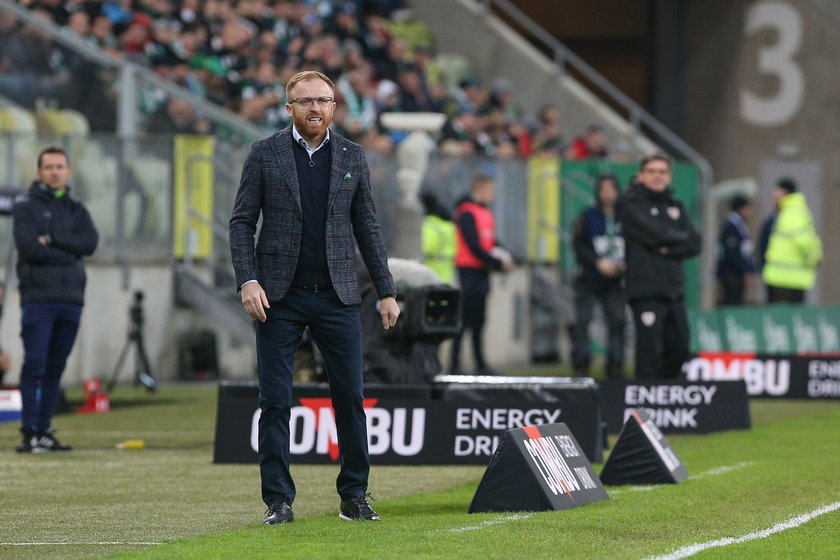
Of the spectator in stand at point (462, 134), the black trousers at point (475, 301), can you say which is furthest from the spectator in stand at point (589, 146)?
the black trousers at point (475, 301)

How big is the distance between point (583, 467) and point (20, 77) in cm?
1400

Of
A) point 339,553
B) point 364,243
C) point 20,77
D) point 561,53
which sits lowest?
point 339,553

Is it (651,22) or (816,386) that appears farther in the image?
(651,22)

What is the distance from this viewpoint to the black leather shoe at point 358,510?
31.7 ft

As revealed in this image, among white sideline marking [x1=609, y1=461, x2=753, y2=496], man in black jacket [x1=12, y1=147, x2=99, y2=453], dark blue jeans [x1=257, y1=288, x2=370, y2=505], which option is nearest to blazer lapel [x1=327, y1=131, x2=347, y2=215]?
dark blue jeans [x1=257, y1=288, x2=370, y2=505]

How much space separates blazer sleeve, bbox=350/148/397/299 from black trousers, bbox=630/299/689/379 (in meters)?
6.58

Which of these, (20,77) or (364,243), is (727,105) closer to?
(20,77)

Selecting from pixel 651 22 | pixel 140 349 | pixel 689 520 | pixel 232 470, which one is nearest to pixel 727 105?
pixel 651 22

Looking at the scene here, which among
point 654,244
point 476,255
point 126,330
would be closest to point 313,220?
point 654,244

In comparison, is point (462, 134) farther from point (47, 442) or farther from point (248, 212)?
point (248, 212)

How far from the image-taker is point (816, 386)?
20.4 meters

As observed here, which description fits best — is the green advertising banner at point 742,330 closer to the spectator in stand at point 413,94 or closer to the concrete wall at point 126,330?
the concrete wall at point 126,330

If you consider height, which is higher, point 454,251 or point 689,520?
point 454,251

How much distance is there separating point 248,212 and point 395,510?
192 centimetres
